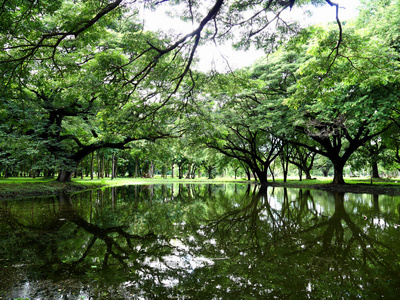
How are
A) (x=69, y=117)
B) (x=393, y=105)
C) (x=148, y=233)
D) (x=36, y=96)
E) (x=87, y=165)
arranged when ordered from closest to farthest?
(x=148, y=233), (x=393, y=105), (x=36, y=96), (x=69, y=117), (x=87, y=165)

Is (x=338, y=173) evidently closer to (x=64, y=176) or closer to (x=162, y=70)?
(x=162, y=70)

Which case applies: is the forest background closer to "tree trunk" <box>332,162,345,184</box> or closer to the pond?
"tree trunk" <box>332,162,345,184</box>

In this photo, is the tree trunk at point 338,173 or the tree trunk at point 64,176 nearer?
the tree trunk at point 338,173

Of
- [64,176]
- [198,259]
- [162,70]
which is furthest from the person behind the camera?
[64,176]

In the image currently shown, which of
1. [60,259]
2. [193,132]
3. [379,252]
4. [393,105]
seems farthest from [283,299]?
[393,105]

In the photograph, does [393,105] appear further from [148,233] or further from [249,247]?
[148,233]

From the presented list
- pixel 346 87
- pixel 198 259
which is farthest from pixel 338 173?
pixel 198 259

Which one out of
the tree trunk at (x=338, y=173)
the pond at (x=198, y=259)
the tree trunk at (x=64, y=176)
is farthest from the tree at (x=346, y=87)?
the tree trunk at (x=64, y=176)

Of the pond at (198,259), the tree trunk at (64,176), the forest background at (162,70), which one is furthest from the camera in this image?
the tree trunk at (64,176)

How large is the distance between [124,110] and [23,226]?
417 centimetres

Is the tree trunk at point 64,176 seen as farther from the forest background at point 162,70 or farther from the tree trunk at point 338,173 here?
the tree trunk at point 338,173

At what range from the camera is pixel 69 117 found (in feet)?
62.2

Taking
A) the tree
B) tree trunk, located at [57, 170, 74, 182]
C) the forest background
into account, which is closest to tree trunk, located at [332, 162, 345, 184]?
the tree

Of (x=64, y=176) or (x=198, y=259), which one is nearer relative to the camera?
(x=198, y=259)
